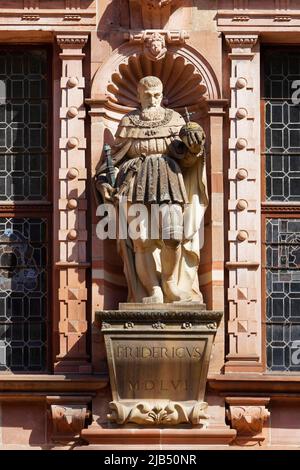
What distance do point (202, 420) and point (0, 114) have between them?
14.3ft

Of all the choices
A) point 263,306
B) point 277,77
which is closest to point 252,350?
point 263,306

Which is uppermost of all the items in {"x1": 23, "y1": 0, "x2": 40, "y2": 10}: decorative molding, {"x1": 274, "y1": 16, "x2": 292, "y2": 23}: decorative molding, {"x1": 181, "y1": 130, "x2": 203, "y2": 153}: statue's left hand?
{"x1": 23, "y1": 0, "x2": 40, "y2": 10}: decorative molding

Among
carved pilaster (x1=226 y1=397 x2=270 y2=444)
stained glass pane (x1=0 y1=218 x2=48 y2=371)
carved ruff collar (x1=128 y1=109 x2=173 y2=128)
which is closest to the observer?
carved pilaster (x1=226 y1=397 x2=270 y2=444)

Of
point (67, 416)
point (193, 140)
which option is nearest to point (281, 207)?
point (193, 140)

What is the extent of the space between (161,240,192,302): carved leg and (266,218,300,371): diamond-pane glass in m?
1.23

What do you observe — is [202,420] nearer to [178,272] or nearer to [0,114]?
[178,272]

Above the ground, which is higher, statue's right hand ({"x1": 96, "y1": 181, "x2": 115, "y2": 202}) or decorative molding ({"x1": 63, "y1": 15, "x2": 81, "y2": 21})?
decorative molding ({"x1": 63, "y1": 15, "x2": 81, "y2": 21})

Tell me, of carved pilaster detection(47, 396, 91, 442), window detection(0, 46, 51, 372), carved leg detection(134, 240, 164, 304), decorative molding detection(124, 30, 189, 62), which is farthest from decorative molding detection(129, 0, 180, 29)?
carved pilaster detection(47, 396, 91, 442)

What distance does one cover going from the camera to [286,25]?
3331 centimetres

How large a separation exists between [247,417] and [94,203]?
9.78 ft

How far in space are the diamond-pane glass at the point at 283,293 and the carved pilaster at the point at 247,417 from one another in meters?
0.76

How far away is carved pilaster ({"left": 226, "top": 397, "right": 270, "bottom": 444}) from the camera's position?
32.2 meters

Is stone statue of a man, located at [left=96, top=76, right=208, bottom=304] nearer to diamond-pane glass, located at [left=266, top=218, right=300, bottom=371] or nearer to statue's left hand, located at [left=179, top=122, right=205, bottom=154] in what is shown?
statue's left hand, located at [left=179, top=122, right=205, bottom=154]

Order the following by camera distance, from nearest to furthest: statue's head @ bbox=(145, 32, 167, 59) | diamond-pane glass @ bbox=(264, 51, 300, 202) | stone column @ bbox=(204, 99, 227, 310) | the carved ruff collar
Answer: stone column @ bbox=(204, 99, 227, 310) → the carved ruff collar → statue's head @ bbox=(145, 32, 167, 59) → diamond-pane glass @ bbox=(264, 51, 300, 202)
